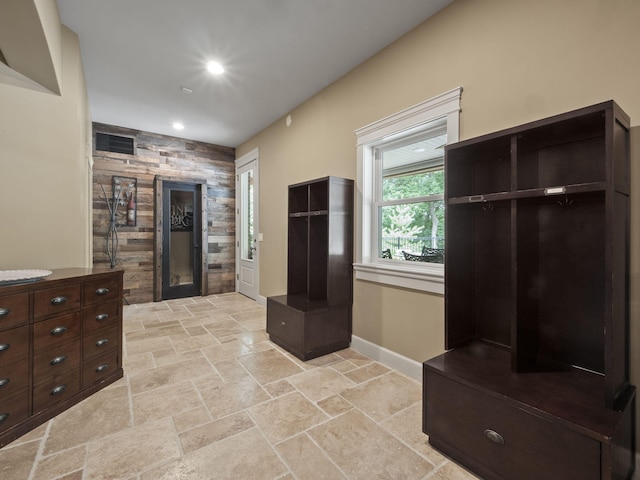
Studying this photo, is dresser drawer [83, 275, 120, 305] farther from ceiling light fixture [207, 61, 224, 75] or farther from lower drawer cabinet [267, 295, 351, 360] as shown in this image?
ceiling light fixture [207, 61, 224, 75]

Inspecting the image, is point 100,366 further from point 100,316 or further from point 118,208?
point 118,208

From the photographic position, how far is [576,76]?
167cm

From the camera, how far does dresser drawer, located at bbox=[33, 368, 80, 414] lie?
190cm

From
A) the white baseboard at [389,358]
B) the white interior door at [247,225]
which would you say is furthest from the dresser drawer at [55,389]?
the white interior door at [247,225]

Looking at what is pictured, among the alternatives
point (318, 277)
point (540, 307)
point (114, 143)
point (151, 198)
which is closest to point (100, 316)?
point (318, 277)

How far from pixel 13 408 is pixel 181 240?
13.0ft

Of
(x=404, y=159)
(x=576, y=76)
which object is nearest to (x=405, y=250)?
(x=404, y=159)

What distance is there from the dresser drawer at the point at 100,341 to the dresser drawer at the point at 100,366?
0.05m

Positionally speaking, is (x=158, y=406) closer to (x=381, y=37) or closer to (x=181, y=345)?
(x=181, y=345)

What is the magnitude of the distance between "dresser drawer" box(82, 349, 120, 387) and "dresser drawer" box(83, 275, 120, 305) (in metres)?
0.45

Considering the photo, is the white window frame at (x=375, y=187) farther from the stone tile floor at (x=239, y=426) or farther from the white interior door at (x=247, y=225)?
the white interior door at (x=247, y=225)

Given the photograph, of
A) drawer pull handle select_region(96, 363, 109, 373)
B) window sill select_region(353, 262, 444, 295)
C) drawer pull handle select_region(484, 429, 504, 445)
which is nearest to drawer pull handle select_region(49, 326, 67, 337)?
drawer pull handle select_region(96, 363, 109, 373)

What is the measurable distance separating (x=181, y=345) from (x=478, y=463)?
293 centimetres

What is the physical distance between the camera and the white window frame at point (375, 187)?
230cm
